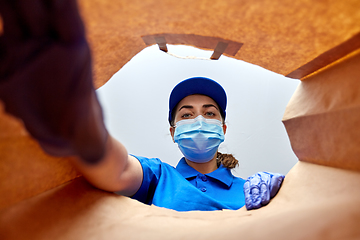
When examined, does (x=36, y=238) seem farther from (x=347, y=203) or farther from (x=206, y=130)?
(x=206, y=130)

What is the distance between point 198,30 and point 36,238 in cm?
40

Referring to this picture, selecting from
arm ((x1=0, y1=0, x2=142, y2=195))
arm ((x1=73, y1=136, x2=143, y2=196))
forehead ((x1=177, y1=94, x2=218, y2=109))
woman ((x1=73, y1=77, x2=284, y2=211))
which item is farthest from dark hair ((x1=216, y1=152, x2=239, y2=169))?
arm ((x1=0, y1=0, x2=142, y2=195))

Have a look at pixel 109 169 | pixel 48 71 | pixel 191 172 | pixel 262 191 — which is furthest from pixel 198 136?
pixel 48 71

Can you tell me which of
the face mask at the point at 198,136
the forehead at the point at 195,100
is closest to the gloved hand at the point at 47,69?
the face mask at the point at 198,136

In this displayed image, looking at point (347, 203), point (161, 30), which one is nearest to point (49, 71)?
point (161, 30)

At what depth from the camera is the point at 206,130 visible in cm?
79

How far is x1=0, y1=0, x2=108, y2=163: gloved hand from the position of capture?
19 cm

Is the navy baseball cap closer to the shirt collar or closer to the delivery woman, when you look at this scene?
the delivery woman

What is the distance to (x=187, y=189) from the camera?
668 mm

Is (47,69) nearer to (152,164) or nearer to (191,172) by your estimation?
(152,164)

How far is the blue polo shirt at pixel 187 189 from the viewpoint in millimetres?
Answer: 637

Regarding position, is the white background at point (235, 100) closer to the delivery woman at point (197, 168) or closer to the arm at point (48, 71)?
the delivery woman at point (197, 168)

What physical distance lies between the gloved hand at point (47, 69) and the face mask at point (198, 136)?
0.59 meters

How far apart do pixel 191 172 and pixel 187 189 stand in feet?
0.59
